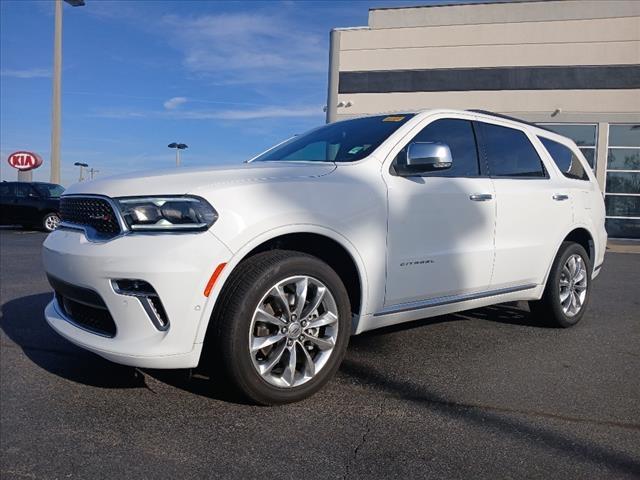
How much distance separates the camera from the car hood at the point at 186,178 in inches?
112

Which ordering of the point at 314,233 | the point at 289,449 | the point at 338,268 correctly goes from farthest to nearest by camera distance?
1. the point at 338,268
2. the point at 314,233
3. the point at 289,449

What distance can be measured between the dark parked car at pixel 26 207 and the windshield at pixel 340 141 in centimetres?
1478

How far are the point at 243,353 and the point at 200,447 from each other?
1.60 feet

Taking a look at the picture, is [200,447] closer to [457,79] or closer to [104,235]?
[104,235]

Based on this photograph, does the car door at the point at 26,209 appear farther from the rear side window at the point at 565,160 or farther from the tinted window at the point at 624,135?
the tinted window at the point at 624,135

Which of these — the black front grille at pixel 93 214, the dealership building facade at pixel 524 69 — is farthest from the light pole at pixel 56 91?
A: the black front grille at pixel 93 214

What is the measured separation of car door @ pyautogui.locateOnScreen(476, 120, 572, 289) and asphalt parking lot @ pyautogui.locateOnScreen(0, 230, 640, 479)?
0.64 metres

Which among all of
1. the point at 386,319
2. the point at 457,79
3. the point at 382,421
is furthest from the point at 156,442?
the point at 457,79

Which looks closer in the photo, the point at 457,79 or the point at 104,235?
the point at 104,235

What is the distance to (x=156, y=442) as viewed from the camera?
2596mm

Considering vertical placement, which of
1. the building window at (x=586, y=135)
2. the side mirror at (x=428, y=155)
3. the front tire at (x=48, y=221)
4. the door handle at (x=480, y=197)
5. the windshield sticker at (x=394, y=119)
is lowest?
the front tire at (x=48, y=221)

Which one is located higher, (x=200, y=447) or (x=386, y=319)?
(x=386, y=319)

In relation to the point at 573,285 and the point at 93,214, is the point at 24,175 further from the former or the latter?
the point at 573,285

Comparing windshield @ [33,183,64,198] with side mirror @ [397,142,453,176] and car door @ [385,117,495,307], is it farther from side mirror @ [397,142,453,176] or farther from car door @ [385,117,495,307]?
side mirror @ [397,142,453,176]
